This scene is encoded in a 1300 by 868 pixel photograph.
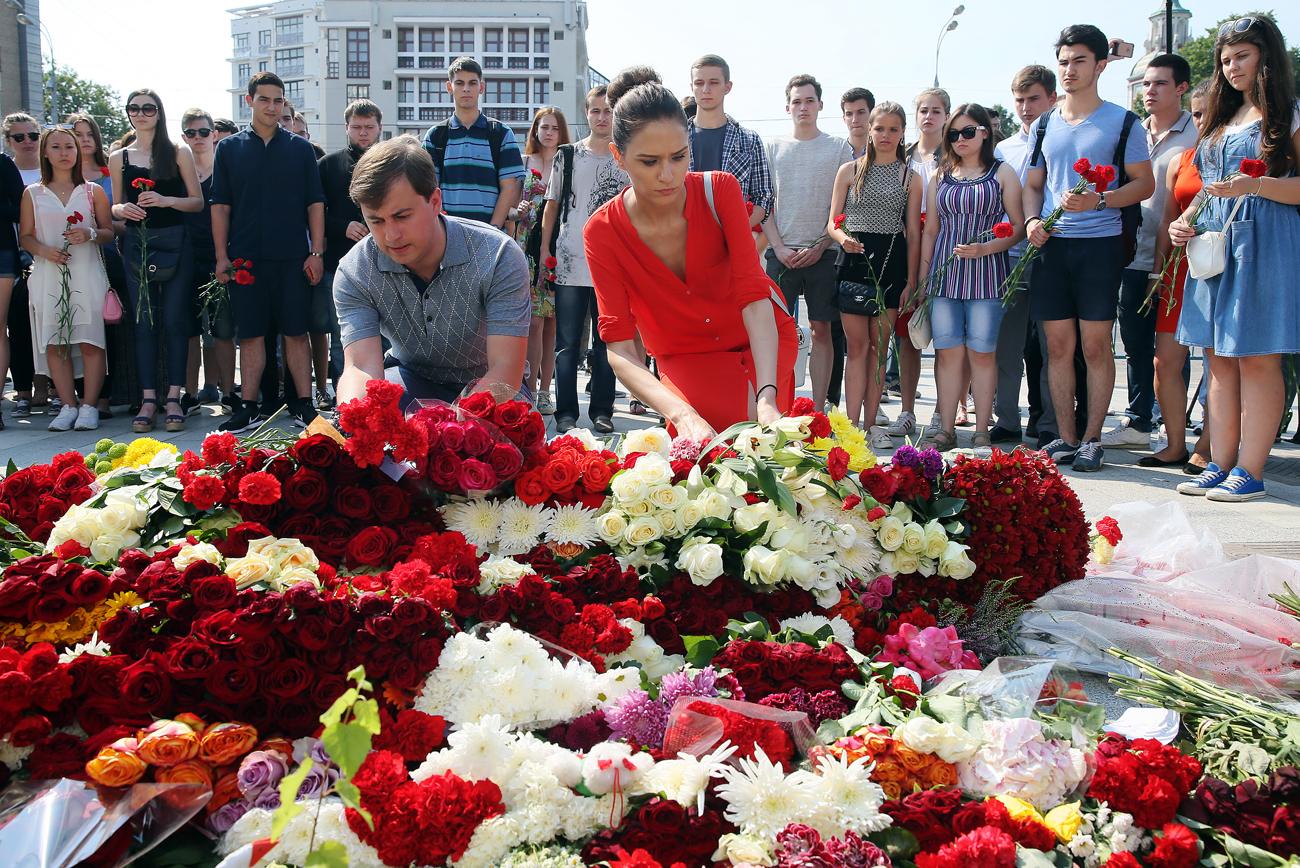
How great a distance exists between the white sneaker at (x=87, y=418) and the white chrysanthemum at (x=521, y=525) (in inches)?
220

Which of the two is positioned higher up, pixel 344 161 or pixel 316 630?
pixel 344 161

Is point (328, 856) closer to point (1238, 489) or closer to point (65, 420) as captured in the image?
point (1238, 489)

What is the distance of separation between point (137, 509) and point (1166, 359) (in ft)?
17.7

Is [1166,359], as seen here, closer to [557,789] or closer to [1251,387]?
[1251,387]

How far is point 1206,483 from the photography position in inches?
186

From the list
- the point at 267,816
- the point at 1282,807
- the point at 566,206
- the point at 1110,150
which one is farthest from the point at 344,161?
the point at 1282,807

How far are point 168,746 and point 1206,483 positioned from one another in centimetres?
479

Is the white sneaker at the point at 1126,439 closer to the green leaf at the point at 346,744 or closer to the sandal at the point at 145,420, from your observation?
the green leaf at the point at 346,744

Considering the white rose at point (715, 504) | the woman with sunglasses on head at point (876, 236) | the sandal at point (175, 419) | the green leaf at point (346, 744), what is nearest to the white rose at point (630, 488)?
the white rose at point (715, 504)

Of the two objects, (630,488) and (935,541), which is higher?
(630,488)

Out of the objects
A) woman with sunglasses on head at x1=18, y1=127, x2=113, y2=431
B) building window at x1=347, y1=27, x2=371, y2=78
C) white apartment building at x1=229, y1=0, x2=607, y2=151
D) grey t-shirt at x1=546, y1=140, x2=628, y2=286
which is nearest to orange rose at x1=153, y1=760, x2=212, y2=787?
grey t-shirt at x1=546, y1=140, x2=628, y2=286

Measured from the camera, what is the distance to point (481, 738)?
1.57 metres

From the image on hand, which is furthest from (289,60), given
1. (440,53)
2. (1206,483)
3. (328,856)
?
(328,856)

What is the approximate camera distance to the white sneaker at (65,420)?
6555mm
